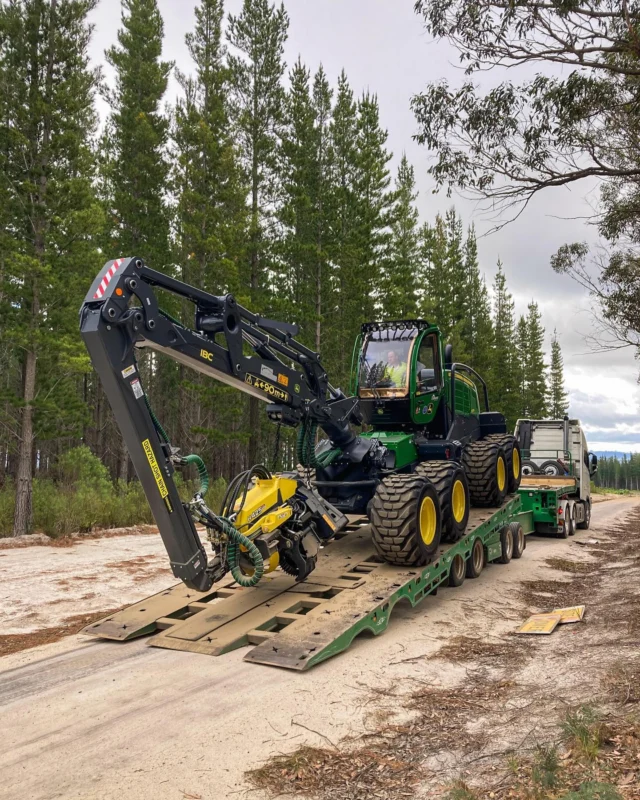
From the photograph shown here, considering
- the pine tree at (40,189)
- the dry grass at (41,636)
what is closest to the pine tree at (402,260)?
the pine tree at (40,189)

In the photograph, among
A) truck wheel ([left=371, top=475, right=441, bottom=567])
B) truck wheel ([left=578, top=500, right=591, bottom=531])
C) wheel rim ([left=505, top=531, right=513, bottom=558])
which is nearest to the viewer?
truck wheel ([left=371, top=475, right=441, bottom=567])

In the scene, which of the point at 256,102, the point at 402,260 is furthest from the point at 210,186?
the point at 402,260

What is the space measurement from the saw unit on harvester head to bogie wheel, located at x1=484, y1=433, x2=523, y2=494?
27 millimetres

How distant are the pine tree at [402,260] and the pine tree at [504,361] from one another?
1220 cm

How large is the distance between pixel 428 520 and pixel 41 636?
4.60 metres

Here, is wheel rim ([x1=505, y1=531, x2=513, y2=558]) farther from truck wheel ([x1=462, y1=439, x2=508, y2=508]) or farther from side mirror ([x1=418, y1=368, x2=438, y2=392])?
side mirror ([x1=418, y1=368, x2=438, y2=392])

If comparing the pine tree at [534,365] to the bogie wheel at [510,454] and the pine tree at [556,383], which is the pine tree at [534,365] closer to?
the pine tree at [556,383]

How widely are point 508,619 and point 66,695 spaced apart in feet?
17.0

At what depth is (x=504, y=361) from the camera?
4725cm

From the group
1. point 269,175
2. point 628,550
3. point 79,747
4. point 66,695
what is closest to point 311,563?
point 66,695

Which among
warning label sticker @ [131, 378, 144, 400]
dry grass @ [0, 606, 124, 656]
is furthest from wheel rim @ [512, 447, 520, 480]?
warning label sticker @ [131, 378, 144, 400]

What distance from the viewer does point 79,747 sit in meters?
4.25

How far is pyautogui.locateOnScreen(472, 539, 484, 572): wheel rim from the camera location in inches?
393

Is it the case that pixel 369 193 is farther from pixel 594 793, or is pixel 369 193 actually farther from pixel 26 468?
pixel 594 793
